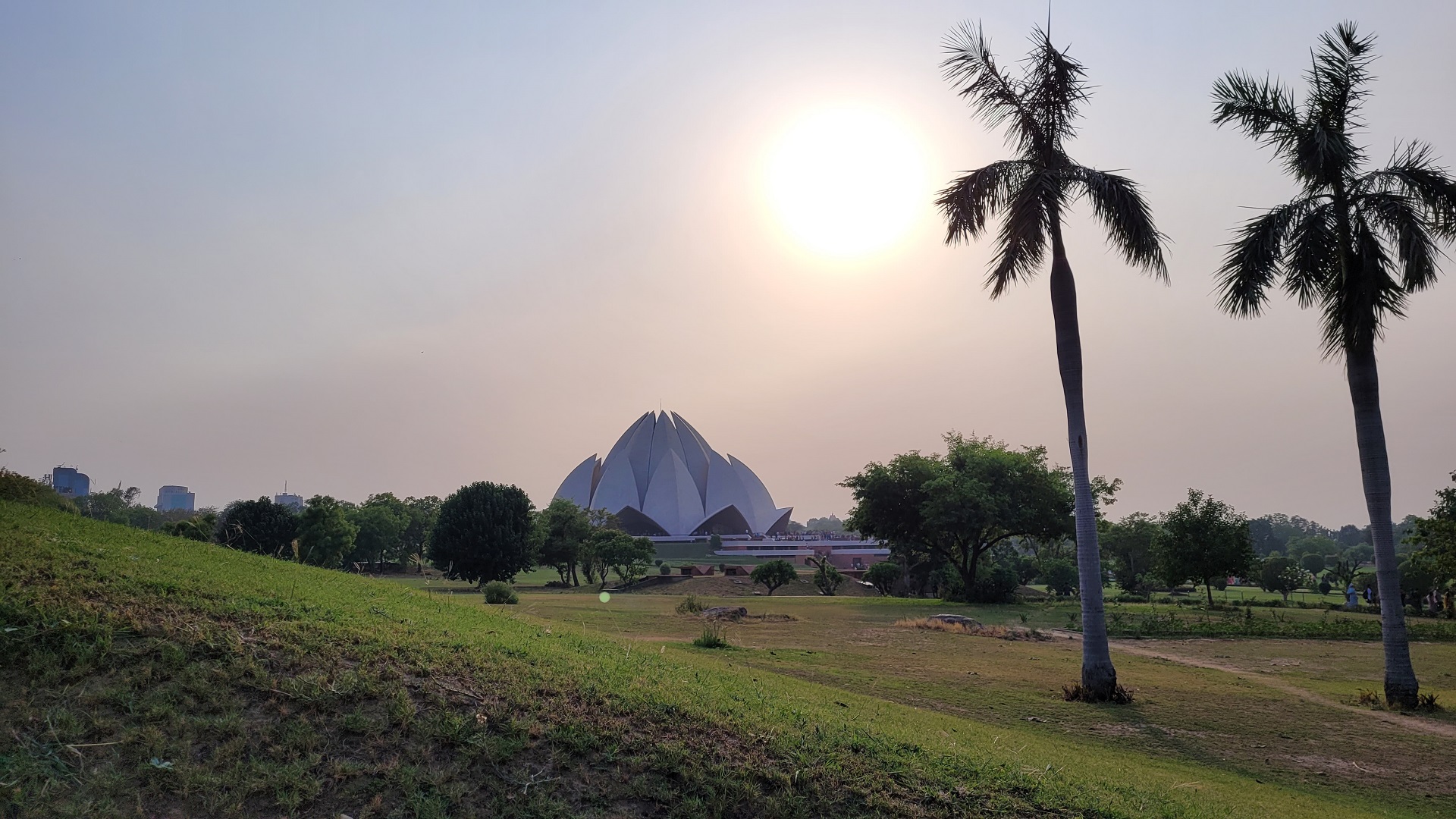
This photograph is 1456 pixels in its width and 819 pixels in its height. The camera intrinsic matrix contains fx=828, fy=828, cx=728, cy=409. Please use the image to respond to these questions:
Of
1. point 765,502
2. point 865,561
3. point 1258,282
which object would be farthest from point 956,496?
point 765,502

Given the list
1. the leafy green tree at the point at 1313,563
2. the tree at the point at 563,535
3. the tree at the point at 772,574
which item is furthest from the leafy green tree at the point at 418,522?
the leafy green tree at the point at 1313,563

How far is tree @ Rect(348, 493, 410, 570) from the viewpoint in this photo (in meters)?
55.5

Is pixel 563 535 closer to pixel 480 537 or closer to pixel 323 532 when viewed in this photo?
pixel 480 537

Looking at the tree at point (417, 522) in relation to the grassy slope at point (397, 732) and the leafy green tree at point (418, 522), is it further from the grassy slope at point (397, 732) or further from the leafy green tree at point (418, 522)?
the grassy slope at point (397, 732)

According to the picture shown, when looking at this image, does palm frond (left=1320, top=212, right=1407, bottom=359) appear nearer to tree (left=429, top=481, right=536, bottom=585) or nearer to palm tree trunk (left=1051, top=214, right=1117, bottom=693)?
palm tree trunk (left=1051, top=214, right=1117, bottom=693)

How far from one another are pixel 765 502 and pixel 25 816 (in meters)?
90.4

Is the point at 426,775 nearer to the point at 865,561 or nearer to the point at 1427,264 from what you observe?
the point at 1427,264

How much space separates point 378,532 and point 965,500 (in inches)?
1606

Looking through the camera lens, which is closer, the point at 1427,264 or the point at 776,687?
the point at 776,687

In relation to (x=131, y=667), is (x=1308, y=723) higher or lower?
lower

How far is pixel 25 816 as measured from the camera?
4.00m

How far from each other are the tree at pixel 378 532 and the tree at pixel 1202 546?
43427mm

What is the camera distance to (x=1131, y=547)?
49844 millimetres

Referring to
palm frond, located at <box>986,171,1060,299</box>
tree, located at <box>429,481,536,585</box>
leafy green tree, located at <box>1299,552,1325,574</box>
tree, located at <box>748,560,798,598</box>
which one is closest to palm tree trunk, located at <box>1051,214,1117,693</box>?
palm frond, located at <box>986,171,1060,299</box>
